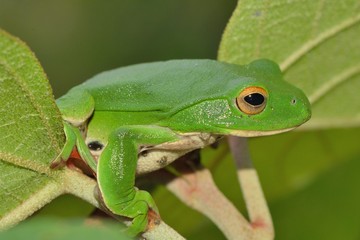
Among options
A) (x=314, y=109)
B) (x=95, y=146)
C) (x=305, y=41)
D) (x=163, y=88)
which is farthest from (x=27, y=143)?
(x=314, y=109)

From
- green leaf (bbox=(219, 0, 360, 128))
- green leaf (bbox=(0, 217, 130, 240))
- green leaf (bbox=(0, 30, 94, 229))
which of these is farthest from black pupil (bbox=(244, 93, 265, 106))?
green leaf (bbox=(0, 217, 130, 240))

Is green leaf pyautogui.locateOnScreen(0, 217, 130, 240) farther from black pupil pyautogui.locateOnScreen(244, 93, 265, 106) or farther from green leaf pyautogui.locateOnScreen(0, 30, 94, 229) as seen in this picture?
black pupil pyautogui.locateOnScreen(244, 93, 265, 106)

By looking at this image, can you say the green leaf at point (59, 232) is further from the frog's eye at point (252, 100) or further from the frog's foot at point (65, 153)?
the frog's eye at point (252, 100)

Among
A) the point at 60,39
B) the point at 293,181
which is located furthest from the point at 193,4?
the point at 293,181

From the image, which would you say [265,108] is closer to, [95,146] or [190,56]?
[95,146]

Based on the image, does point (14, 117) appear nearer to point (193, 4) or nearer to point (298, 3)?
point (298, 3)

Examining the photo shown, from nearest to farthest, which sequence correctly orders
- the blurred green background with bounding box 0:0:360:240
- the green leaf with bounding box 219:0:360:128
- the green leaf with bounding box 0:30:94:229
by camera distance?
the green leaf with bounding box 0:30:94:229, the green leaf with bounding box 219:0:360:128, the blurred green background with bounding box 0:0:360:240
